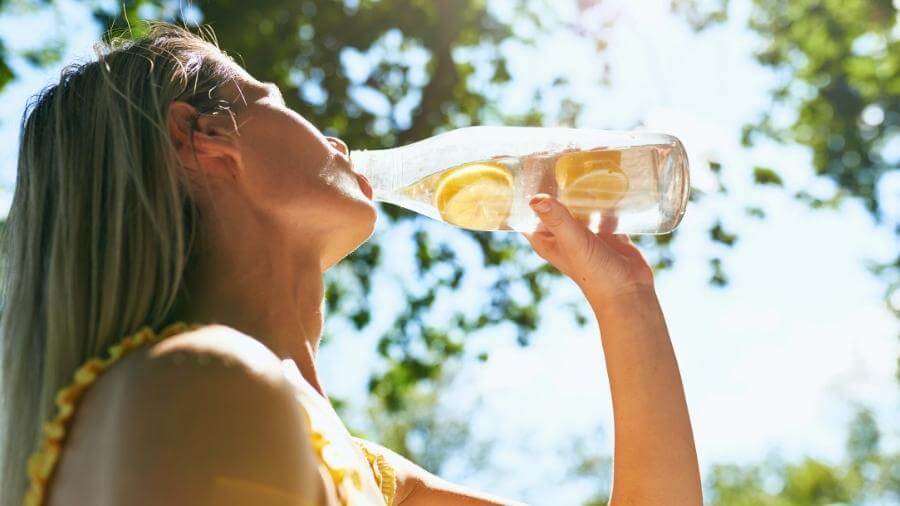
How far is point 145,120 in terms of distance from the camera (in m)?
1.52

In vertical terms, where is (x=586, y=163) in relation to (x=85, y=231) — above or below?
above

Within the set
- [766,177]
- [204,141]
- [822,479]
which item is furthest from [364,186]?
[822,479]

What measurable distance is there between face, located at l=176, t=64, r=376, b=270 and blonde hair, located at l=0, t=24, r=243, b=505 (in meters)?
0.12

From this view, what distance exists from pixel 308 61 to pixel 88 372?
4.79 m

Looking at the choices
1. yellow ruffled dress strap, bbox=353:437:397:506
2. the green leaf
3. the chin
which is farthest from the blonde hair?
the green leaf

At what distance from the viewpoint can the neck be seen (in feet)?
5.29

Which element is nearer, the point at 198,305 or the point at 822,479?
the point at 198,305

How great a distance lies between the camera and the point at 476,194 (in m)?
2.20

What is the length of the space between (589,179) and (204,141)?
0.86 meters

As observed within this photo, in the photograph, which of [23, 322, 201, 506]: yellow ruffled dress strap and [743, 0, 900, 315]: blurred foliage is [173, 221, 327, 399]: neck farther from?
[743, 0, 900, 315]: blurred foliage

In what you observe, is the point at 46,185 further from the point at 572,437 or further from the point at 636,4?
the point at 572,437

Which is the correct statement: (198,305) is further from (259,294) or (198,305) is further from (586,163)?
(586,163)

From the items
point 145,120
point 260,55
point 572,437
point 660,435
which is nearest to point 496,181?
point 660,435

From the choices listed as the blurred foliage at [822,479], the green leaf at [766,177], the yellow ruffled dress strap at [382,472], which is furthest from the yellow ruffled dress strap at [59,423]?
the blurred foliage at [822,479]
